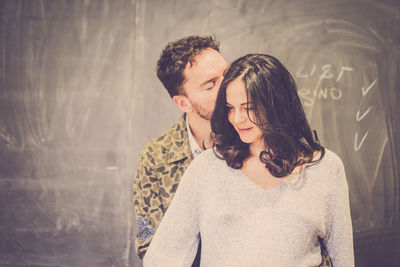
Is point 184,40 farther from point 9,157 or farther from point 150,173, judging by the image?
point 9,157

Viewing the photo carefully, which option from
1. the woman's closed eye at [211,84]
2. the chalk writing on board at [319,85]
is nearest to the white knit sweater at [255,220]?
the woman's closed eye at [211,84]

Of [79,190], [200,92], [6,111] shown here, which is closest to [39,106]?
[6,111]

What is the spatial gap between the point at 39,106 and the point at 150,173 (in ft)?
2.89

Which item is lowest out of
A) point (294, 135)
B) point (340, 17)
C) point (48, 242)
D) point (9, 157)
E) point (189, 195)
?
point (48, 242)

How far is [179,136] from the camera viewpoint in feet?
4.82

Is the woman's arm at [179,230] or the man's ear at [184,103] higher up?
the man's ear at [184,103]

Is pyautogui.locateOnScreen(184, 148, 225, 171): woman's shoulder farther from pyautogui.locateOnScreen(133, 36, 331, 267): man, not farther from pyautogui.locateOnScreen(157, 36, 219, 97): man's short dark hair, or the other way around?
pyautogui.locateOnScreen(157, 36, 219, 97): man's short dark hair

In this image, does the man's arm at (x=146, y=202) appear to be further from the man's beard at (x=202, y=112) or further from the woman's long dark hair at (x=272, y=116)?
the woman's long dark hair at (x=272, y=116)

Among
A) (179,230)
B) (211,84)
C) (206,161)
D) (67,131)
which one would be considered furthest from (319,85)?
(67,131)

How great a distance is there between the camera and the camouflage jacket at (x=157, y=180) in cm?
138

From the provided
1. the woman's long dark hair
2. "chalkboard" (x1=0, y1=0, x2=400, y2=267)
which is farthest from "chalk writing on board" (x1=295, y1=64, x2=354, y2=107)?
the woman's long dark hair

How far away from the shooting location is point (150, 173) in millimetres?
1421

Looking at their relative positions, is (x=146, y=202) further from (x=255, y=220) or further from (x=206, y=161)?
(x=255, y=220)

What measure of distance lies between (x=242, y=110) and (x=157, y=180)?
0.64 meters
